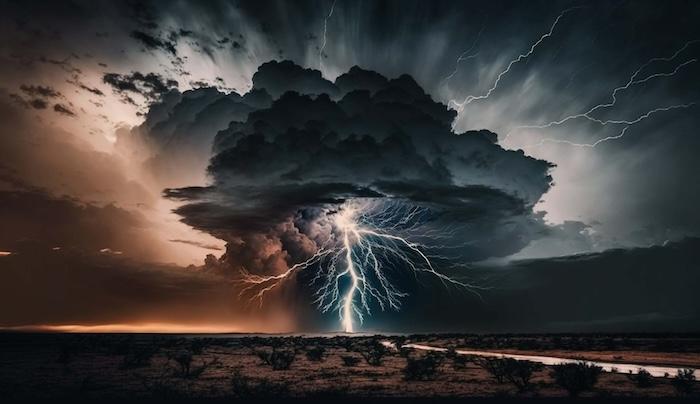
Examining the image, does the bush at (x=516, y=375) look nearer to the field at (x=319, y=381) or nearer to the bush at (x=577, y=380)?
the field at (x=319, y=381)

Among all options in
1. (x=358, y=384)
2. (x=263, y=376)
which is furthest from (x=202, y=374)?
(x=358, y=384)

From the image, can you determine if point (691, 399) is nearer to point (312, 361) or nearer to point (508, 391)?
point (508, 391)

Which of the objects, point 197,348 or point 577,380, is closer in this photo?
point 577,380

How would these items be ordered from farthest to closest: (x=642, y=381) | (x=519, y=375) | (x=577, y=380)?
(x=519, y=375) < (x=642, y=381) < (x=577, y=380)

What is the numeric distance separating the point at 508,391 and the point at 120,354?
1090 inches

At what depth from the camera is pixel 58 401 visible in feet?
39.8

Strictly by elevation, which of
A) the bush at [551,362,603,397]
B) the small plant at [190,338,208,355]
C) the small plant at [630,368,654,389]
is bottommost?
the small plant at [630,368,654,389]

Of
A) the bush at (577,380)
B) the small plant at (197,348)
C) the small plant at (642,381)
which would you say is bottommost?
the small plant at (642,381)

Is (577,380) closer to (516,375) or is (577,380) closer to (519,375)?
(519,375)

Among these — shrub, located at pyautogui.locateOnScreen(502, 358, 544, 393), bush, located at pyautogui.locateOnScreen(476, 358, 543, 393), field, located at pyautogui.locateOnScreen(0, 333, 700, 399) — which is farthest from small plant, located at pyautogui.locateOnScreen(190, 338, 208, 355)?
shrub, located at pyautogui.locateOnScreen(502, 358, 544, 393)

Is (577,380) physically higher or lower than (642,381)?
higher

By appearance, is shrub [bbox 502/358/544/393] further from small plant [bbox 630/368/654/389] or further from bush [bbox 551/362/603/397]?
small plant [bbox 630/368/654/389]

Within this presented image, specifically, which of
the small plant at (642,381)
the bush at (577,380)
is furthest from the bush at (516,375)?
the small plant at (642,381)

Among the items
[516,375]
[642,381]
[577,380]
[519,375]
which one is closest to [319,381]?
[519,375]
